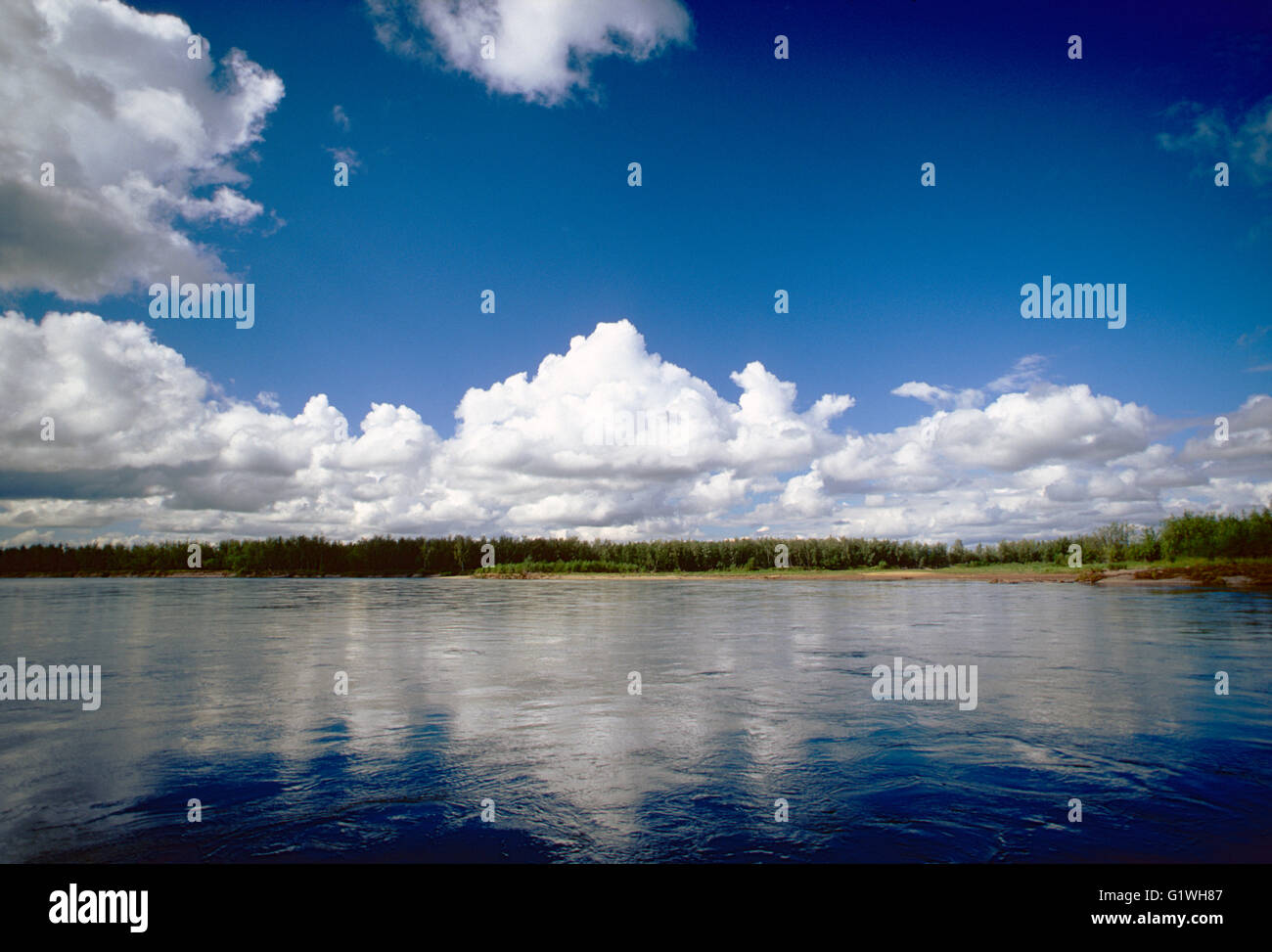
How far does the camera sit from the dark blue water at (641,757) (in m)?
8.98

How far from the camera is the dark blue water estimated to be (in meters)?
8.98

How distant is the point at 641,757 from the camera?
12609 mm

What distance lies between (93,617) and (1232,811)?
56049 mm

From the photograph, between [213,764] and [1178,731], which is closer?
[213,764]

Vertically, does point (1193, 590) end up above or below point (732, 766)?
below

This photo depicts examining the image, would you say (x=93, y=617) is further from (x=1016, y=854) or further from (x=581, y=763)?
(x=1016, y=854)
